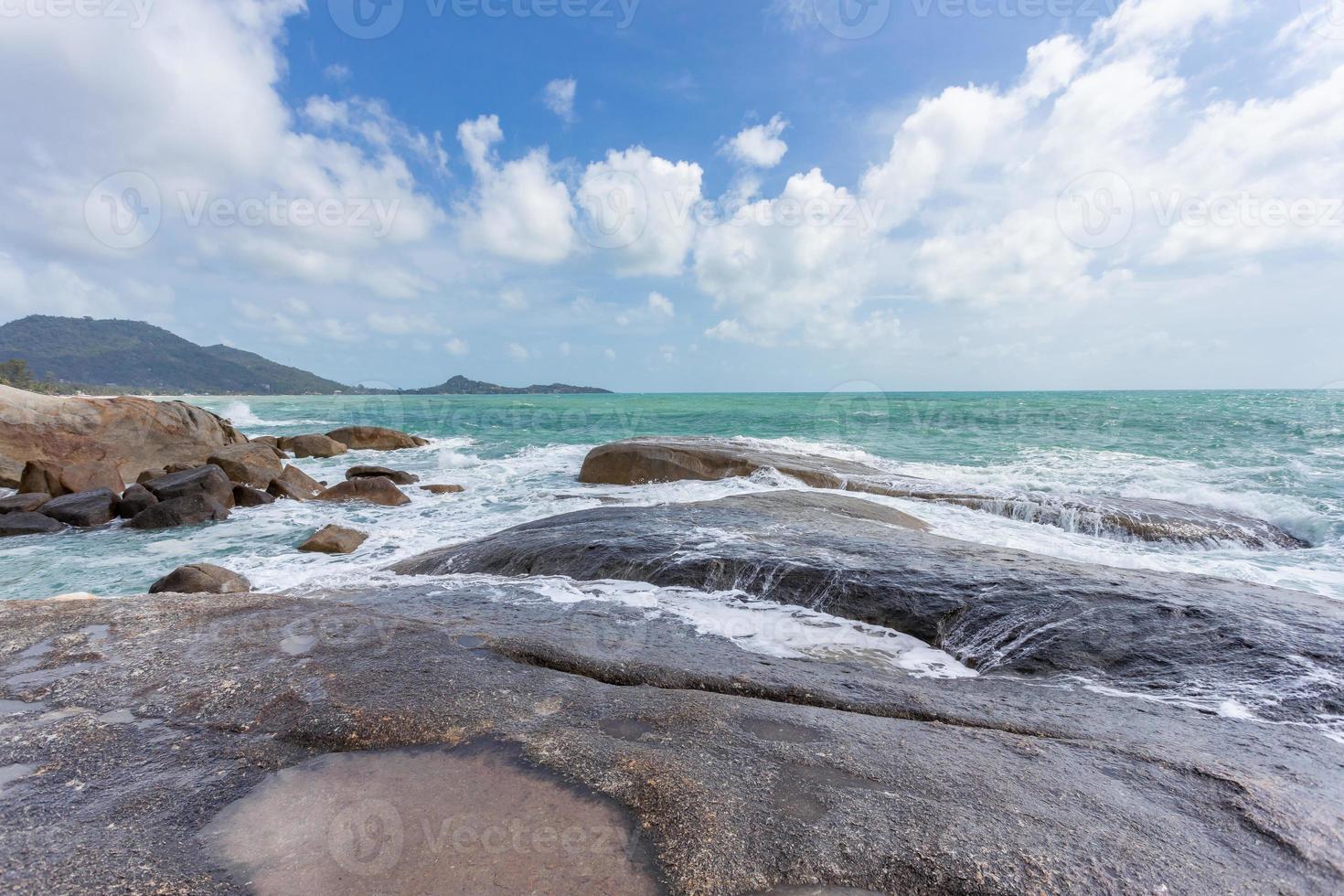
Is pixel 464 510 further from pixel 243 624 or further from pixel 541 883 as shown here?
pixel 541 883

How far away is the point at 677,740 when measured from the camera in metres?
3.00

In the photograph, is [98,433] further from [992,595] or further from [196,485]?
[992,595]

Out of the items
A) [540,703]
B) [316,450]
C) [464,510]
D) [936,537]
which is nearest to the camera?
[540,703]

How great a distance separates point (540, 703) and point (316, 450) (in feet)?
76.2

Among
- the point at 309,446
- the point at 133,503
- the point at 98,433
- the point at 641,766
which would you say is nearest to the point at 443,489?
the point at 133,503

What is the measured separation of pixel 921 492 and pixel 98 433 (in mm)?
18849

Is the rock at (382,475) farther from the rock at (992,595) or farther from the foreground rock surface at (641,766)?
the foreground rock surface at (641,766)

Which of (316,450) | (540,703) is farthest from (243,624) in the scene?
(316,450)

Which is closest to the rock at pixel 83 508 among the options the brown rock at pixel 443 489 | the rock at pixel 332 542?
the rock at pixel 332 542

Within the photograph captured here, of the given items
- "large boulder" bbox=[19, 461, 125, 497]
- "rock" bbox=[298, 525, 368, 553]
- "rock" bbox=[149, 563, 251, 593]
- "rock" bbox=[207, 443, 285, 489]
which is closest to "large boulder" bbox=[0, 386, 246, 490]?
"large boulder" bbox=[19, 461, 125, 497]

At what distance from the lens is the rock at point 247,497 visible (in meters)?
12.6

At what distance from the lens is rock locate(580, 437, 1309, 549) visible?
9281mm

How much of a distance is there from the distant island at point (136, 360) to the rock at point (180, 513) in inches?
4863

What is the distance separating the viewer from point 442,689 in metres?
3.53
